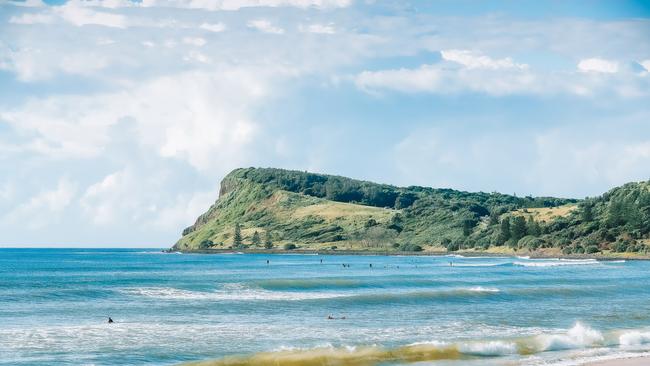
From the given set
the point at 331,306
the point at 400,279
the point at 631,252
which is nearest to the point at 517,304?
the point at 331,306

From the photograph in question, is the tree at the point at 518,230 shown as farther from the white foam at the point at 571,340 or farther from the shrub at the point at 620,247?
the white foam at the point at 571,340

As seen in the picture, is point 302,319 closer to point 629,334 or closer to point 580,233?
point 629,334

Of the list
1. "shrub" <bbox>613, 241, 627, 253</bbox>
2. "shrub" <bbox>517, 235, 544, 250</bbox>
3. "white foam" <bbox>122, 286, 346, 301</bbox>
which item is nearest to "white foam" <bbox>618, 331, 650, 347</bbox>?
"white foam" <bbox>122, 286, 346, 301</bbox>

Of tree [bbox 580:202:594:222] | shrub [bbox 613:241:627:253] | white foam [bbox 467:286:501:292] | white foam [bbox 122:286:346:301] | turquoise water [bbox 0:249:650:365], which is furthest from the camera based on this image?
tree [bbox 580:202:594:222]

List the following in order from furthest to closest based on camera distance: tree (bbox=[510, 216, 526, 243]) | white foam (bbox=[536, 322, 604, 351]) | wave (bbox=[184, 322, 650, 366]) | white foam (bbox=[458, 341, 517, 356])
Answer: tree (bbox=[510, 216, 526, 243]) → white foam (bbox=[536, 322, 604, 351]) → white foam (bbox=[458, 341, 517, 356]) → wave (bbox=[184, 322, 650, 366])

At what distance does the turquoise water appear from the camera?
40.8 metres

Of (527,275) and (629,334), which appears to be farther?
(527,275)

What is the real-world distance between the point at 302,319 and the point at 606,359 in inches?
888

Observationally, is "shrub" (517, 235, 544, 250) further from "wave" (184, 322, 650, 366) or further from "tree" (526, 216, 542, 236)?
"wave" (184, 322, 650, 366)

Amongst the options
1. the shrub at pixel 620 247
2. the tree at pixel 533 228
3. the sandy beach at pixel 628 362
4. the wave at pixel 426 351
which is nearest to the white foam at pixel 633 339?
the wave at pixel 426 351

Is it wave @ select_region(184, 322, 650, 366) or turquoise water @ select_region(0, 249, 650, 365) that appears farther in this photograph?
turquoise water @ select_region(0, 249, 650, 365)

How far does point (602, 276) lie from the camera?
98812 millimetres

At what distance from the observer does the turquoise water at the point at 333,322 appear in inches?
1606

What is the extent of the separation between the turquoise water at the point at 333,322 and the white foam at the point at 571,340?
7 cm
